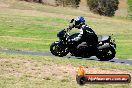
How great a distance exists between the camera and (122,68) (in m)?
17.3

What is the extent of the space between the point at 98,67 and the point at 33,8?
177 ft

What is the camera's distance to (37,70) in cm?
1543

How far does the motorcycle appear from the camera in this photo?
2100 centimetres

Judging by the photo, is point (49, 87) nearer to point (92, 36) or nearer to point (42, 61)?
point (42, 61)

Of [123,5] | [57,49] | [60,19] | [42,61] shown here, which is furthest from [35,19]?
[123,5]

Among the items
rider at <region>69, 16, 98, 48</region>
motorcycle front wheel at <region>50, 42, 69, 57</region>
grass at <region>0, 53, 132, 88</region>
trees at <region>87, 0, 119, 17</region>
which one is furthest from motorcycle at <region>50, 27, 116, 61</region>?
trees at <region>87, 0, 119, 17</region>

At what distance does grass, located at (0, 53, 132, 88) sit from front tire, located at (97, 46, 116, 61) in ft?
9.60

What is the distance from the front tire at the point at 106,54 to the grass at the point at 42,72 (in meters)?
2.93

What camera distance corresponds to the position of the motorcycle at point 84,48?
21000 mm

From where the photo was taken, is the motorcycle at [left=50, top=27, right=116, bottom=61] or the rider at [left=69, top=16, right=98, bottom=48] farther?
the rider at [left=69, top=16, right=98, bottom=48]

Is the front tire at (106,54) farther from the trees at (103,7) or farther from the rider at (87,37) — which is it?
the trees at (103,7)

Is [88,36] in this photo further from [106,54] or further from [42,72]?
[42,72]

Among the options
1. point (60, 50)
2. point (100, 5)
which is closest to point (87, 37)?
point (60, 50)

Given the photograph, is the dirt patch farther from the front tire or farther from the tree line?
the tree line
